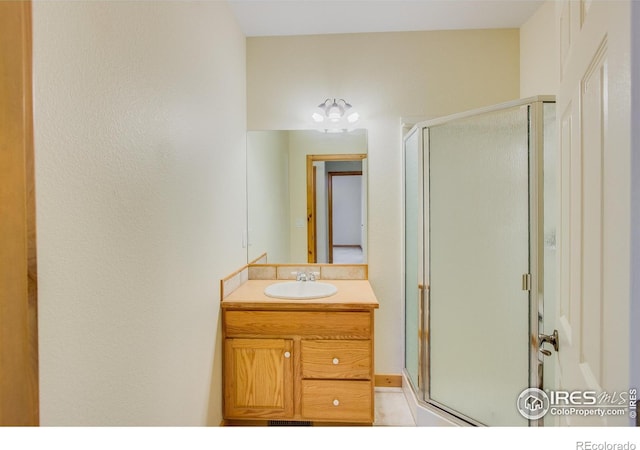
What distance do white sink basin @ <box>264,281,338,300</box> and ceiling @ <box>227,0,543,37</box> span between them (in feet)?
5.88

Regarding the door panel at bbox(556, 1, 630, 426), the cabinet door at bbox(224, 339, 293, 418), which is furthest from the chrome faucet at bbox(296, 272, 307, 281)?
the door panel at bbox(556, 1, 630, 426)

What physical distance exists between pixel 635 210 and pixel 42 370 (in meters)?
1.20

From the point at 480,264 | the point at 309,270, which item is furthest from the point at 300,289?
the point at 480,264

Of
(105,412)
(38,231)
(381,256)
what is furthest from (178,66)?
(381,256)

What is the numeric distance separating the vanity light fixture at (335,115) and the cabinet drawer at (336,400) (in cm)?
171

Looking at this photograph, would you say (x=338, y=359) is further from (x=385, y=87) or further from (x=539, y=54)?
(x=539, y=54)

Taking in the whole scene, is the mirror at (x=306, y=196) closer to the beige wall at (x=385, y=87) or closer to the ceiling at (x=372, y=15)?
the beige wall at (x=385, y=87)

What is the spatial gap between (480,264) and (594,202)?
1.17 m

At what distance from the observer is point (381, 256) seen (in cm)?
239

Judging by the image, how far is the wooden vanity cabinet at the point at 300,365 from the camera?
181cm

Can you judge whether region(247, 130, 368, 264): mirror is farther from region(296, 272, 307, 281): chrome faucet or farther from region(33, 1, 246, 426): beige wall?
region(33, 1, 246, 426): beige wall

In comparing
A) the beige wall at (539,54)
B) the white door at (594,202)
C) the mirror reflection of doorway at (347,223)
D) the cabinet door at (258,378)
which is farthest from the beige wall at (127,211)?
the beige wall at (539,54)

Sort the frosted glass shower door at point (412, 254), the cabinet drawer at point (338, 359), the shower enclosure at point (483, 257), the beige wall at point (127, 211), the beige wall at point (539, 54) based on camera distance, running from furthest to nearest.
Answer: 1. the frosted glass shower door at point (412, 254)
2. the beige wall at point (539, 54)
3. the cabinet drawer at point (338, 359)
4. the shower enclosure at point (483, 257)
5. the beige wall at point (127, 211)

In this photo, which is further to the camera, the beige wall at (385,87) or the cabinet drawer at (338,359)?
the beige wall at (385,87)
